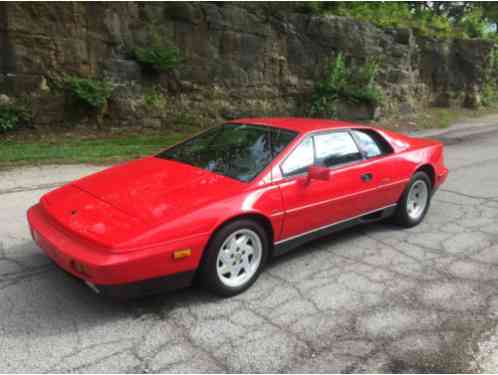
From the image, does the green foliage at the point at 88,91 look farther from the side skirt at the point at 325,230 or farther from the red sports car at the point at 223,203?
the side skirt at the point at 325,230

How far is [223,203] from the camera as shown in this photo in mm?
3457

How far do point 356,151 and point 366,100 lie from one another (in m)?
10.3

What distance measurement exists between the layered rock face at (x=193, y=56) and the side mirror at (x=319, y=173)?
8271 mm

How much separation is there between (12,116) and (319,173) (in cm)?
817

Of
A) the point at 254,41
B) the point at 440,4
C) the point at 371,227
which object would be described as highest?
the point at 440,4

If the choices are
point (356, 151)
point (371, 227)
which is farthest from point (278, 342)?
point (371, 227)

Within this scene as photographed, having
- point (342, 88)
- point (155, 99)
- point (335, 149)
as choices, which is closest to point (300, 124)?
point (335, 149)

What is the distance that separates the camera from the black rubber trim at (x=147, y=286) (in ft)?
9.95

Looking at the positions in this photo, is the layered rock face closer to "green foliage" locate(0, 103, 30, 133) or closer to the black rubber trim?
"green foliage" locate(0, 103, 30, 133)

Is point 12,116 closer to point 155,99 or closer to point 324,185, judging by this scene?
point 155,99

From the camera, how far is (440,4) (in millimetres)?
33781

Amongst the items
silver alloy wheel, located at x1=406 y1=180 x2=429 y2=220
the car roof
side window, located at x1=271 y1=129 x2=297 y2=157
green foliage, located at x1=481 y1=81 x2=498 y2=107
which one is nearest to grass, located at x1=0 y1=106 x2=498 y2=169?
the car roof

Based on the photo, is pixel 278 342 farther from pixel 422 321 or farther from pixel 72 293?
pixel 72 293

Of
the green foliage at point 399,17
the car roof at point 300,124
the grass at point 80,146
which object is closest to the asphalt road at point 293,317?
the car roof at point 300,124
